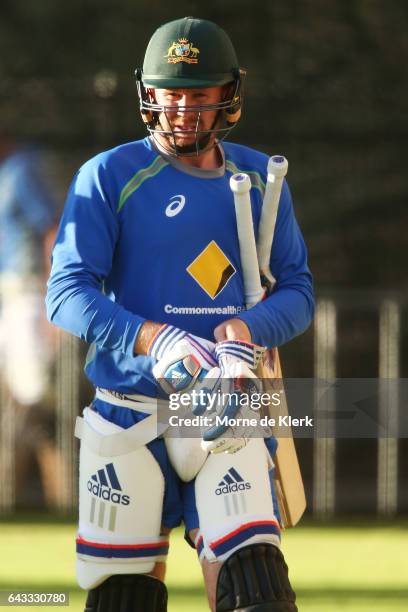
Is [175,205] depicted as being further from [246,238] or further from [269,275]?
[269,275]

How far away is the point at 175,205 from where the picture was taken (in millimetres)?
4066

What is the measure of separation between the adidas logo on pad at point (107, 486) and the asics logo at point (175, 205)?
0.73 m

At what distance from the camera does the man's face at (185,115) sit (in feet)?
13.3

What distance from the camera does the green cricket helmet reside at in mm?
4062

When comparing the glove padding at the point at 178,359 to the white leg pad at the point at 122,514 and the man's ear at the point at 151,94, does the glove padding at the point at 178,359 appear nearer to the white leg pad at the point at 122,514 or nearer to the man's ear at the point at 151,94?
the white leg pad at the point at 122,514

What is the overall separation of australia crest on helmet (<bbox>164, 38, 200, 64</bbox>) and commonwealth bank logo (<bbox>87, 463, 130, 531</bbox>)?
46.0 inches

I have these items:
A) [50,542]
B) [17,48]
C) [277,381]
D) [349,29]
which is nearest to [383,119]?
[349,29]

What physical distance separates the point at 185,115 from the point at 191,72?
0.12 metres

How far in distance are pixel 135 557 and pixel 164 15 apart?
243 inches

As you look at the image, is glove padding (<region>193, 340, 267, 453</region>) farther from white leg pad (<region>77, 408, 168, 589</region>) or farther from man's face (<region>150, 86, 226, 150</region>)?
man's face (<region>150, 86, 226, 150</region>)

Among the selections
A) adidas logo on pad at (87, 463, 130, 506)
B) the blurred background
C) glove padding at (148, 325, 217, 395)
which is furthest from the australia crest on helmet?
the blurred background

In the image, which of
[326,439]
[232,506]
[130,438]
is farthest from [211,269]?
[326,439]

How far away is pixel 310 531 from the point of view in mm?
9234

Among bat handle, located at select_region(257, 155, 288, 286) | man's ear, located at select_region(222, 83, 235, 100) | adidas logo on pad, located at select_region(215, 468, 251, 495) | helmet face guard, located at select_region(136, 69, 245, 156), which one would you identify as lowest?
adidas logo on pad, located at select_region(215, 468, 251, 495)
